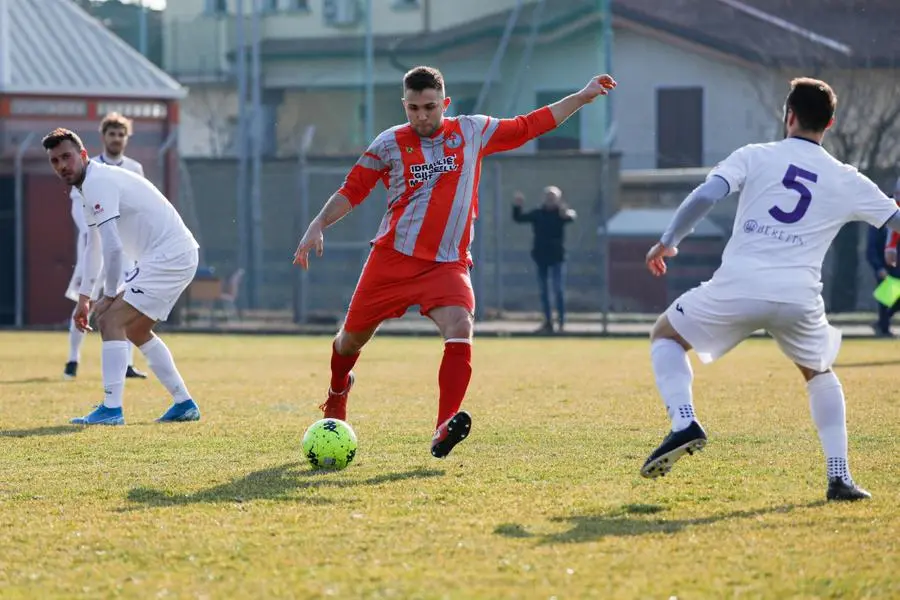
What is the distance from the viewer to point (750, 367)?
50.0 ft

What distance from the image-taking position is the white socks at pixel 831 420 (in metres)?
6.49

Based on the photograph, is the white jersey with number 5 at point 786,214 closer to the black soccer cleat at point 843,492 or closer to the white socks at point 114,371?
the black soccer cleat at point 843,492

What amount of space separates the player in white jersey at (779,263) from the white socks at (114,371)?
4.46m

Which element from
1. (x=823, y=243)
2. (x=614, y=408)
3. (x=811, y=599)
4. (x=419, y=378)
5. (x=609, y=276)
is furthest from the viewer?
(x=609, y=276)

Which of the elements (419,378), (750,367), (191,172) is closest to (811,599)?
(419,378)

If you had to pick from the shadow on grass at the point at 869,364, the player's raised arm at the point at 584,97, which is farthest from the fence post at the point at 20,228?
the player's raised arm at the point at 584,97

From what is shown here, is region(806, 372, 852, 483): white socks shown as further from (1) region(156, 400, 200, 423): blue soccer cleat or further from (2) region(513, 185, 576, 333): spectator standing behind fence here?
(2) region(513, 185, 576, 333): spectator standing behind fence

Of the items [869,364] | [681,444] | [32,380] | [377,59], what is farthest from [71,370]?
[377,59]

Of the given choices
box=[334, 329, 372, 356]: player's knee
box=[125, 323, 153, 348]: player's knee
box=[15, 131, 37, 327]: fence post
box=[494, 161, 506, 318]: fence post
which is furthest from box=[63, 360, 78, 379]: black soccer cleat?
box=[494, 161, 506, 318]: fence post

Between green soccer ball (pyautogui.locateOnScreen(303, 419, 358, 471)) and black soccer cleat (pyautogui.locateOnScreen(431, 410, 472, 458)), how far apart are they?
17.4 inches

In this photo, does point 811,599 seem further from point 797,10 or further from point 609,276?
point 797,10

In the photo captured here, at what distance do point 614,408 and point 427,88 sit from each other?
361cm

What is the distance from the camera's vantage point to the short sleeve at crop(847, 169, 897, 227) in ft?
21.2

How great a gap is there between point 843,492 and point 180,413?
492cm
